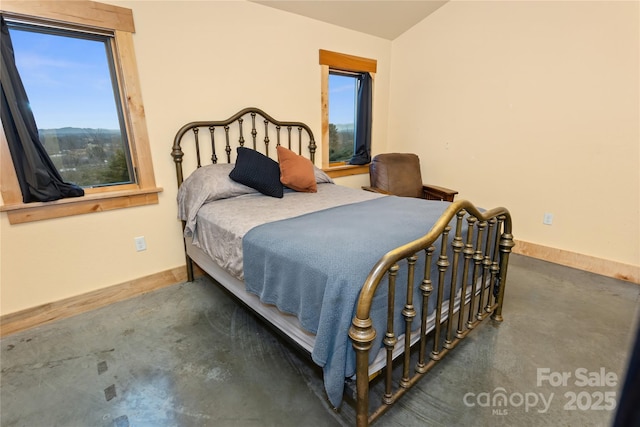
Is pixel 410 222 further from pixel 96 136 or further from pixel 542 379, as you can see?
pixel 96 136

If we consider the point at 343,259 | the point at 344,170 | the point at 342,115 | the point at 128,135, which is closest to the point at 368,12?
the point at 342,115

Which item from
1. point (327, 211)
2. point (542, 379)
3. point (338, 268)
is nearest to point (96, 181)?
point (327, 211)

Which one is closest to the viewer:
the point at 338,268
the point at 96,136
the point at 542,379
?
the point at 338,268

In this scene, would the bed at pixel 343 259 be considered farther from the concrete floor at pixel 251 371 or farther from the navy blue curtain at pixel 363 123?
the navy blue curtain at pixel 363 123

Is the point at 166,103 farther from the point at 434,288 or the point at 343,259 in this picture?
the point at 434,288

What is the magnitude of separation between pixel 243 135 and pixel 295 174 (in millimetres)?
700

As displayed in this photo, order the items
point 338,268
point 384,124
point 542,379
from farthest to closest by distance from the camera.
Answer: point 384,124 < point 542,379 < point 338,268

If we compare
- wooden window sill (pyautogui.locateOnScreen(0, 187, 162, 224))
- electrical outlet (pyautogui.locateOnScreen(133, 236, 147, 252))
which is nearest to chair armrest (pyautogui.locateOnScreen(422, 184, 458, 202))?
wooden window sill (pyautogui.locateOnScreen(0, 187, 162, 224))

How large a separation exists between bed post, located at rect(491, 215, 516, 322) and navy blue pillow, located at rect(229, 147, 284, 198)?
1550mm

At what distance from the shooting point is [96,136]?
2328 mm

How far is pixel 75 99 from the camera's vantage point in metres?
2.21

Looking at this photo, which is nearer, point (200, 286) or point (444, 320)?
point (444, 320)

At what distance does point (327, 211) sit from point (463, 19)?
273 cm

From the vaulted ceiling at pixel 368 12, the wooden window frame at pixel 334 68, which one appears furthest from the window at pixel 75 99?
the wooden window frame at pixel 334 68
